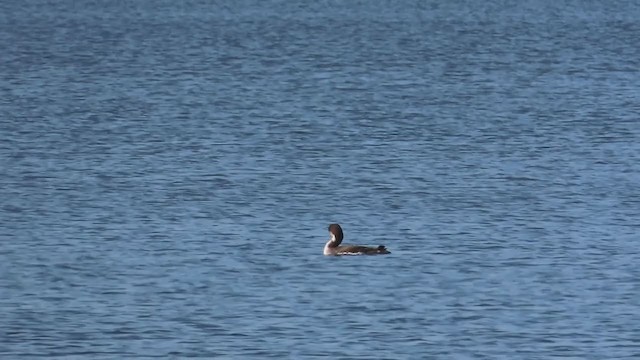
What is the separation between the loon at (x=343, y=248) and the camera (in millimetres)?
31344

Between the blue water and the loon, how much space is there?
19cm

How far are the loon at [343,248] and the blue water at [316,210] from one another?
187mm

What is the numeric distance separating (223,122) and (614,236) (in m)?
21.5

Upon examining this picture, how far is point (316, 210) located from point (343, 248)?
534 cm

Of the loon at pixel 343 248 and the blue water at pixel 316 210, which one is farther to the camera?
the loon at pixel 343 248

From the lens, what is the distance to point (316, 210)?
120 feet

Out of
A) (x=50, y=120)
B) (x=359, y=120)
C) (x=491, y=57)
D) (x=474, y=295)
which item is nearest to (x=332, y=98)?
(x=359, y=120)

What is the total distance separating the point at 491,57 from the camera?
3337 inches

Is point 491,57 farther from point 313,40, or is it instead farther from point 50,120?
point 50,120

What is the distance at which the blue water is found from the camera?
26469 millimetres

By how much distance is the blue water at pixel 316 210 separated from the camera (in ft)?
86.8

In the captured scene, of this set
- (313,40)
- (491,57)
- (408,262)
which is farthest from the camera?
(313,40)

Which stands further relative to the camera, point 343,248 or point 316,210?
point 316,210

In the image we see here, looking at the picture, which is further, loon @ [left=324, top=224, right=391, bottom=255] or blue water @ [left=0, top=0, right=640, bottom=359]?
loon @ [left=324, top=224, right=391, bottom=255]
